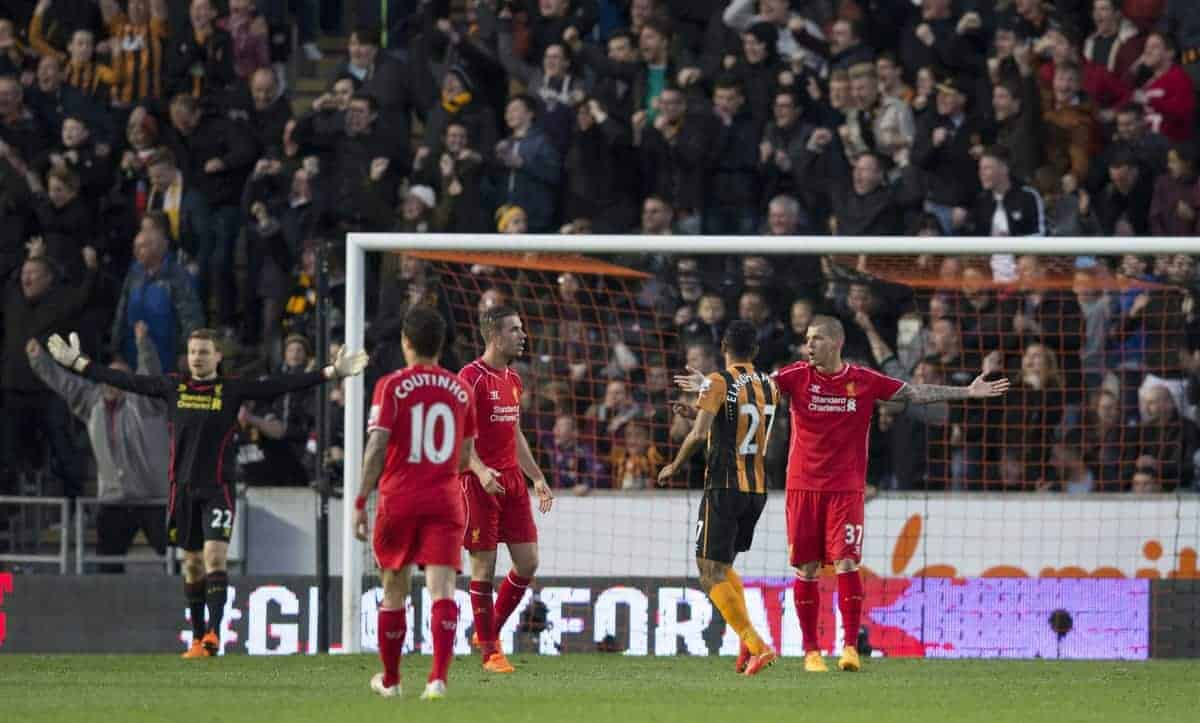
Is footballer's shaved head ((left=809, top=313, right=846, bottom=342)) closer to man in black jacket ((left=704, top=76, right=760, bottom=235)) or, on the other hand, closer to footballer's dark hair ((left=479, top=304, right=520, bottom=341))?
footballer's dark hair ((left=479, top=304, right=520, bottom=341))

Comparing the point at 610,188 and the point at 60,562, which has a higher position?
the point at 610,188

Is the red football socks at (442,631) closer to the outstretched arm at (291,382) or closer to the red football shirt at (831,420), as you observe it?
the outstretched arm at (291,382)

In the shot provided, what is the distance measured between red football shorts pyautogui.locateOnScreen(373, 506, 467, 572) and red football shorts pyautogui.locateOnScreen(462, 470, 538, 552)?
92.3 inches

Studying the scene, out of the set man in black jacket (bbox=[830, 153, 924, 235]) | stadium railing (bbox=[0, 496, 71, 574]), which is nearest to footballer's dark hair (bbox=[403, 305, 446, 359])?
stadium railing (bbox=[0, 496, 71, 574])

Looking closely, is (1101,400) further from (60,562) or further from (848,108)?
(60,562)

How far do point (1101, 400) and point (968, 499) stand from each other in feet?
4.09

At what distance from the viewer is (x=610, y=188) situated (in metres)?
16.9

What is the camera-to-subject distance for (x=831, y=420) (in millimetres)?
11633

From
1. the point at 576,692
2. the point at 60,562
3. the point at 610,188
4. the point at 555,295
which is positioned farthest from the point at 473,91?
the point at 576,692

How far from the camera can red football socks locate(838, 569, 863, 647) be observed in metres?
11.6

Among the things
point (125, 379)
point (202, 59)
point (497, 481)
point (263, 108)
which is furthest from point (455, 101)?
point (497, 481)

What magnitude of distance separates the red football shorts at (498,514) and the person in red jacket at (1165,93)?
7.74m

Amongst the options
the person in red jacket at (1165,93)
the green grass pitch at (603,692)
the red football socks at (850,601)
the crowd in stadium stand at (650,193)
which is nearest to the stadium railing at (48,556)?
the crowd in stadium stand at (650,193)

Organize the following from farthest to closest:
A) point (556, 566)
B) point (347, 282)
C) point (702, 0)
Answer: point (702, 0) → point (556, 566) → point (347, 282)
